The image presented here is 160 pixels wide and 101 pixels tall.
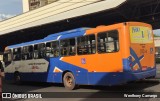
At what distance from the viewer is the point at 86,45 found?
15.3 meters

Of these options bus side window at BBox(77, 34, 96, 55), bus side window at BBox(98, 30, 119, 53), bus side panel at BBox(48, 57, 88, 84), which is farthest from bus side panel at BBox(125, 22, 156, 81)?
bus side panel at BBox(48, 57, 88, 84)

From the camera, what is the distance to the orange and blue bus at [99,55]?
13477 millimetres

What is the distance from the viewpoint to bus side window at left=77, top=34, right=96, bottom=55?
14.9 metres

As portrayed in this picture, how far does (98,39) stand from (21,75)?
868 centimetres

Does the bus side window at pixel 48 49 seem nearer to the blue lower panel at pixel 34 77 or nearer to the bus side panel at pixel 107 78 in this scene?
the blue lower panel at pixel 34 77

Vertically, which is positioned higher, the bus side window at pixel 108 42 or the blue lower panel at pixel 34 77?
the bus side window at pixel 108 42

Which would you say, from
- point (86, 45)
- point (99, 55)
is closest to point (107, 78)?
point (99, 55)

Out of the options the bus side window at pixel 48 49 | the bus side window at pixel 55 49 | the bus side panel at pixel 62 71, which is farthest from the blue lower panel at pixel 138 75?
the bus side window at pixel 48 49

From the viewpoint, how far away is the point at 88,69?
15.2 m

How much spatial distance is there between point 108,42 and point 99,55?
0.86 meters

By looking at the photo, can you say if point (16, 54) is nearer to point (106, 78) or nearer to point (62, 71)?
point (62, 71)

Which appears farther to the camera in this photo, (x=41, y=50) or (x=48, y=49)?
(x=41, y=50)

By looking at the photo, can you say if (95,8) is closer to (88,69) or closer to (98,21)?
(98,21)

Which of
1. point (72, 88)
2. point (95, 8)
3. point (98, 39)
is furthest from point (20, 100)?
point (95, 8)
